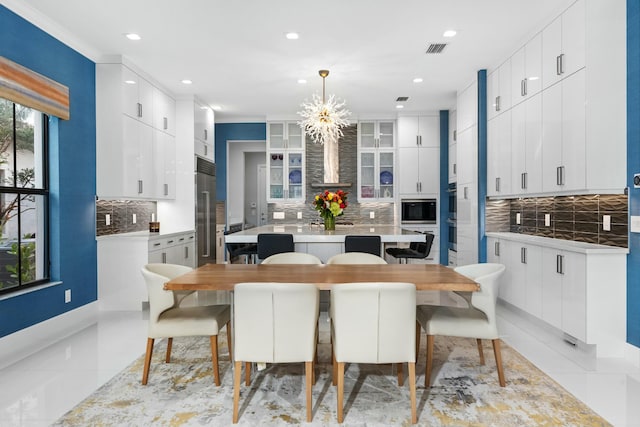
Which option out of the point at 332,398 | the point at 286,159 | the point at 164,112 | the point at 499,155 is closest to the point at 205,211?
the point at 164,112

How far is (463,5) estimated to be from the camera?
353cm

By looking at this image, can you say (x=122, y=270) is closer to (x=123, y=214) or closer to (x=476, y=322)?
(x=123, y=214)

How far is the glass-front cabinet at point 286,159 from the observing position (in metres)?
7.88

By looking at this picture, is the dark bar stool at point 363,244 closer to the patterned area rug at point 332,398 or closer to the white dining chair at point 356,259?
the white dining chair at point 356,259

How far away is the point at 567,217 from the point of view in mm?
4117

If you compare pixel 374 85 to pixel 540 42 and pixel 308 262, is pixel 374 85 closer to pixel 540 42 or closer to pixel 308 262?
pixel 540 42

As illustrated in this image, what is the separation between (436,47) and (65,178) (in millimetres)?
3930

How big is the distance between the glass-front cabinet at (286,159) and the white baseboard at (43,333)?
3978 mm

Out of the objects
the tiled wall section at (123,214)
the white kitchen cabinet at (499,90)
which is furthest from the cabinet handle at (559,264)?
the tiled wall section at (123,214)

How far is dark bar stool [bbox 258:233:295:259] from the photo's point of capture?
425 cm

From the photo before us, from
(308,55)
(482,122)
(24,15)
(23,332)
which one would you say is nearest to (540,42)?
(482,122)

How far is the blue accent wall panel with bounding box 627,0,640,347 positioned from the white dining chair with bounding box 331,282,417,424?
197cm

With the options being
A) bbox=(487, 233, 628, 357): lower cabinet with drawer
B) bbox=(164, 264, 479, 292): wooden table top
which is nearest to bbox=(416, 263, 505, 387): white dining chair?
bbox=(164, 264, 479, 292): wooden table top

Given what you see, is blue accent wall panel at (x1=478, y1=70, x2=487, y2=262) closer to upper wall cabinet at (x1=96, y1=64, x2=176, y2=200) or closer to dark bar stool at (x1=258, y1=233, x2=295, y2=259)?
dark bar stool at (x1=258, y1=233, x2=295, y2=259)
